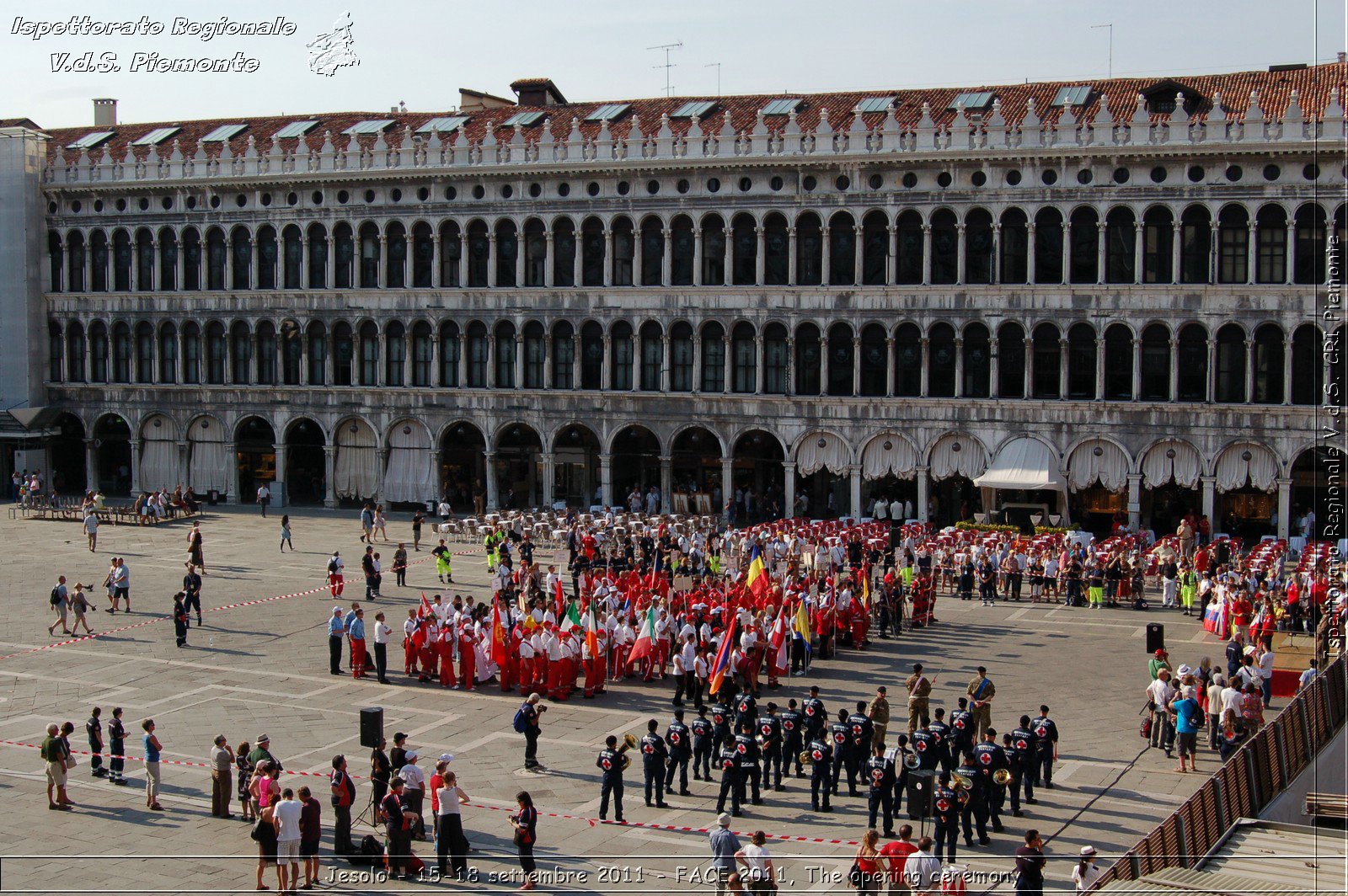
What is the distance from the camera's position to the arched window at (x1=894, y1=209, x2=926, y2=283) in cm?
5125

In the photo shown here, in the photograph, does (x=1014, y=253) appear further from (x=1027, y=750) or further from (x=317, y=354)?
(x=1027, y=750)

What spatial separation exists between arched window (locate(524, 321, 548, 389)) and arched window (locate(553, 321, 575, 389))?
16.3 inches

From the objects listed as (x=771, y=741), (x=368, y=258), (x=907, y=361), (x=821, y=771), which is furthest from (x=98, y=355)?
(x=821, y=771)

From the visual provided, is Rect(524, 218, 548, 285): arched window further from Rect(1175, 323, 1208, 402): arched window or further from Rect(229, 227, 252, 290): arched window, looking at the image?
Rect(1175, 323, 1208, 402): arched window

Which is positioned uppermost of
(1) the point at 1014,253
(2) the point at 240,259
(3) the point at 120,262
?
(3) the point at 120,262

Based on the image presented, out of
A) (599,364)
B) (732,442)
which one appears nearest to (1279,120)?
(732,442)

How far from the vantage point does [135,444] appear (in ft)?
207

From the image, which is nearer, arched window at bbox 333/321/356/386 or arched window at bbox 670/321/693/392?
arched window at bbox 670/321/693/392

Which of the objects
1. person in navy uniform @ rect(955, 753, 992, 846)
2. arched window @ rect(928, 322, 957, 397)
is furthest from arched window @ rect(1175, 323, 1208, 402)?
person in navy uniform @ rect(955, 753, 992, 846)

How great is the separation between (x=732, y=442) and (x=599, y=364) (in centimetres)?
627

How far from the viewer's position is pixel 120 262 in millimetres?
63438

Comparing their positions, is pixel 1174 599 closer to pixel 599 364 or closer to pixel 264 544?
pixel 599 364

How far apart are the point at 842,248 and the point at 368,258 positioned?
1933 cm

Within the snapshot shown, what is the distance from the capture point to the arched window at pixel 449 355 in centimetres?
5819
